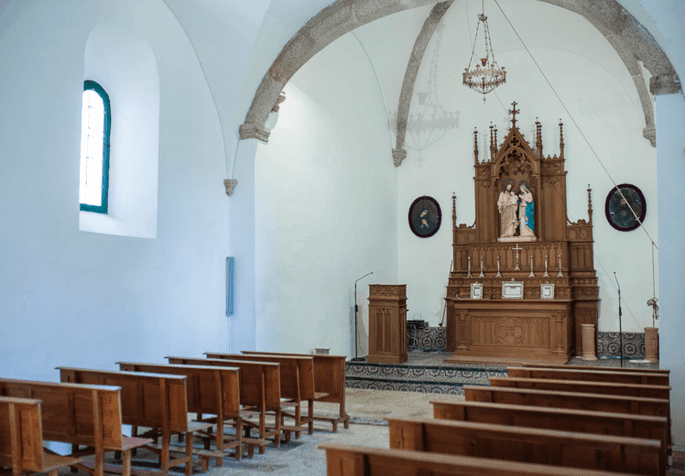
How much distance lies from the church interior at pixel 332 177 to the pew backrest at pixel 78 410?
1266 mm

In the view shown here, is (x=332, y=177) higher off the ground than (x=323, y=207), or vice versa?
(x=332, y=177)

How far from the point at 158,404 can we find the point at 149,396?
11 centimetres

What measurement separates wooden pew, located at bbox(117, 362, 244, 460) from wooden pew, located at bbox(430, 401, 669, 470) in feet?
6.83

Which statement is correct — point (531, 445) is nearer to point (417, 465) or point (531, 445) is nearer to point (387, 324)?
point (417, 465)

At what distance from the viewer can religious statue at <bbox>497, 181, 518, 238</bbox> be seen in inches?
473

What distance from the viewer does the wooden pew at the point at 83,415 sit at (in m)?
4.11

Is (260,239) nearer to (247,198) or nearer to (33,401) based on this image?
(247,198)

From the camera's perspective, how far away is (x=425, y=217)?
43.8 feet

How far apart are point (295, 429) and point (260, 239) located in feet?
11.4

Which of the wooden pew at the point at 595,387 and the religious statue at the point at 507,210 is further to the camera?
the religious statue at the point at 507,210

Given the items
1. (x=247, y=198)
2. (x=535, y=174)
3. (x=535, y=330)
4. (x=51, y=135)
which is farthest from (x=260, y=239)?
(x=535, y=174)

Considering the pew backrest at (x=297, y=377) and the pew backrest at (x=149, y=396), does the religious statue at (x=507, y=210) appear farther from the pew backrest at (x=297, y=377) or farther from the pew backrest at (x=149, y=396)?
the pew backrest at (x=149, y=396)

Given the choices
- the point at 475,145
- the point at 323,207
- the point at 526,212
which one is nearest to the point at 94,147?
the point at 323,207

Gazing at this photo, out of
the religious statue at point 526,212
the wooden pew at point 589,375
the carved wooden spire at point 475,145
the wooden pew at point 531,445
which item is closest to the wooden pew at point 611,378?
the wooden pew at point 589,375
